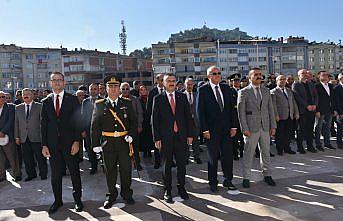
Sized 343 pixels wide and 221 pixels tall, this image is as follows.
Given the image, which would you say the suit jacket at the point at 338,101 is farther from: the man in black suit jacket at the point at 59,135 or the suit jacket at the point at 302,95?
the man in black suit jacket at the point at 59,135

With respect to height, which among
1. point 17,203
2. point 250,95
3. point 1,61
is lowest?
point 17,203

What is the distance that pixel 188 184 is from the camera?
6.23m

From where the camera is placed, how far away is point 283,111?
8344 millimetres

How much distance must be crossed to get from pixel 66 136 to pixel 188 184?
2.31 meters

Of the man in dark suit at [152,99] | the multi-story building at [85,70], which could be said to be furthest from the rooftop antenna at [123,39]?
the man in dark suit at [152,99]

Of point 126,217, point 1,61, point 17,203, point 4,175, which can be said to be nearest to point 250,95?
point 126,217

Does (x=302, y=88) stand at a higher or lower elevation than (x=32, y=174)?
higher

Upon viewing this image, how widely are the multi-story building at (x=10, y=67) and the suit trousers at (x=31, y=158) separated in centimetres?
7483

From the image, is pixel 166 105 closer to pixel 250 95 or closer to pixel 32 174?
pixel 250 95

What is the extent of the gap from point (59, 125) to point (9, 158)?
276cm

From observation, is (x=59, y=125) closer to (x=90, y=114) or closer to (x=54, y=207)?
(x=54, y=207)

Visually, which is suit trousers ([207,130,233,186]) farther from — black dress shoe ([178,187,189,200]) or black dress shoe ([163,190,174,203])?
black dress shoe ([163,190,174,203])

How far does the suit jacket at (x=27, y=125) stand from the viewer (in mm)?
7305

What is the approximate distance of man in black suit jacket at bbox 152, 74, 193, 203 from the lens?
554 cm
